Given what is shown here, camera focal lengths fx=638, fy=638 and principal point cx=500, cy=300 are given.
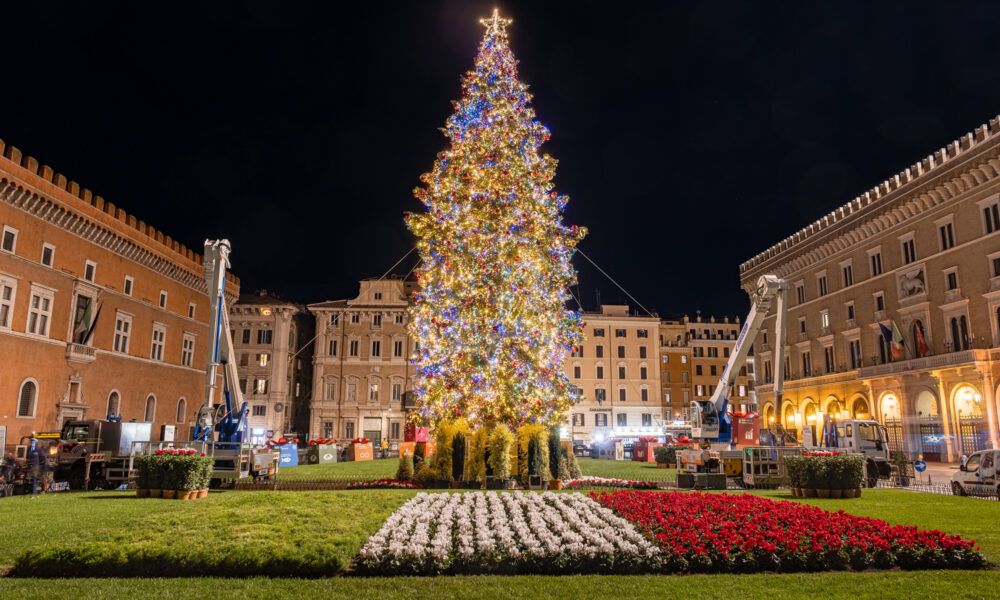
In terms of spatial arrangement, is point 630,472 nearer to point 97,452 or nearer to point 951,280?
point 97,452

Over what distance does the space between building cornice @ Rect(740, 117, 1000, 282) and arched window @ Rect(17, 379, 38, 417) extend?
53731mm

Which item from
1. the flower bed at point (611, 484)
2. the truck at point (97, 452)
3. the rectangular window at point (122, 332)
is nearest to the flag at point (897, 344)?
the flower bed at point (611, 484)

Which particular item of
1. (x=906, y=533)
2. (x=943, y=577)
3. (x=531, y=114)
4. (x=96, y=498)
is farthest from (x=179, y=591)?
(x=531, y=114)

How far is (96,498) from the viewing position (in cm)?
1686

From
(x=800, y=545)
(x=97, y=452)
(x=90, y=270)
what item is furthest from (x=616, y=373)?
(x=800, y=545)

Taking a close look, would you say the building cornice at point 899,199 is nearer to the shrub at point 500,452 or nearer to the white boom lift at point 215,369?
the shrub at point 500,452

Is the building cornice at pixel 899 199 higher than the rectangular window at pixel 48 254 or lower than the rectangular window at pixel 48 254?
higher

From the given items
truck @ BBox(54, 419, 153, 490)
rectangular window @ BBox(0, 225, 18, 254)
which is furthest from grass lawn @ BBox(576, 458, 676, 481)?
rectangular window @ BBox(0, 225, 18, 254)

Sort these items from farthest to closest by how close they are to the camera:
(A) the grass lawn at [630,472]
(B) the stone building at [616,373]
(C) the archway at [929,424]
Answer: (B) the stone building at [616,373]
(C) the archway at [929,424]
(A) the grass lawn at [630,472]

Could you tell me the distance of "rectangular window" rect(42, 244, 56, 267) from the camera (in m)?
35.0

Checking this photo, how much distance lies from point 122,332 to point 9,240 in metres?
11.1

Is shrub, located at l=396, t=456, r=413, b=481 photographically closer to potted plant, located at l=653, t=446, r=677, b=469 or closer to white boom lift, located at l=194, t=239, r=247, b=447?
white boom lift, located at l=194, t=239, r=247, b=447

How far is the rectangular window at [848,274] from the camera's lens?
51.3 meters

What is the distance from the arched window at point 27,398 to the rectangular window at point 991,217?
177ft
